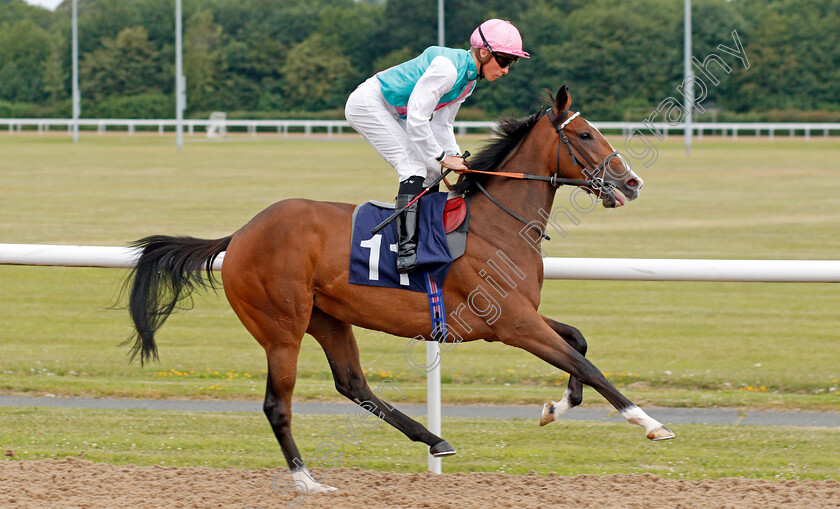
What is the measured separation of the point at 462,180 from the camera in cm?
458

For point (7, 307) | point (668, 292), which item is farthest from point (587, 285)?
point (7, 307)

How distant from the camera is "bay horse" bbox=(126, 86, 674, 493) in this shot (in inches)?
170

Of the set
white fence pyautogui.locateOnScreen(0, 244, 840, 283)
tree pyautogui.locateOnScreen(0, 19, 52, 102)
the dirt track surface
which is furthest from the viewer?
tree pyautogui.locateOnScreen(0, 19, 52, 102)

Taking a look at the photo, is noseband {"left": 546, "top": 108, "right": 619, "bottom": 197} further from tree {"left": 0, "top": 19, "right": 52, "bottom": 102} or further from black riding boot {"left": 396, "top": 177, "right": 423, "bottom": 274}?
tree {"left": 0, "top": 19, "right": 52, "bottom": 102}

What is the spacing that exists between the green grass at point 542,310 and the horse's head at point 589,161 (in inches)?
86.8

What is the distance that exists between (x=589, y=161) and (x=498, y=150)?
1.31 ft

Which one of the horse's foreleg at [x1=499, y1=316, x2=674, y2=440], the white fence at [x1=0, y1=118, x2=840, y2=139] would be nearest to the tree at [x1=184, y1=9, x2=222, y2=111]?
the white fence at [x1=0, y1=118, x2=840, y2=139]

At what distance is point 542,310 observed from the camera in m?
9.86

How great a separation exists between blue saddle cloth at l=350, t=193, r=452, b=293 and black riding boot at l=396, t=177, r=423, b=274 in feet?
0.07

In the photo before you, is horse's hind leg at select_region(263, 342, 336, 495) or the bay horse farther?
horse's hind leg at select_region(263, 342, 336, 495)

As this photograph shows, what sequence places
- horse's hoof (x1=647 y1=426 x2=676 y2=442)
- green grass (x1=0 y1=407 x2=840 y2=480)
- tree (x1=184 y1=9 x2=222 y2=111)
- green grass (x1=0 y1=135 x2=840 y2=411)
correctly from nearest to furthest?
1. horse's hoof (x1=647 y1=426 x2=676 y2=442)
2. green grass (x1=0 y1=407 x2=840 y2=480)
3. green grass (x1=0 y1=135 x2=840 y2=411)
4. tree (x1=184 y1=9 x2=222 y2=111)

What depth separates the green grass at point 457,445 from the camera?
4.81 meters

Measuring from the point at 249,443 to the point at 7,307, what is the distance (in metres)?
5.41

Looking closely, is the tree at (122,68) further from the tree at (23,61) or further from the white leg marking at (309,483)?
the white leg marking at (309,483)
